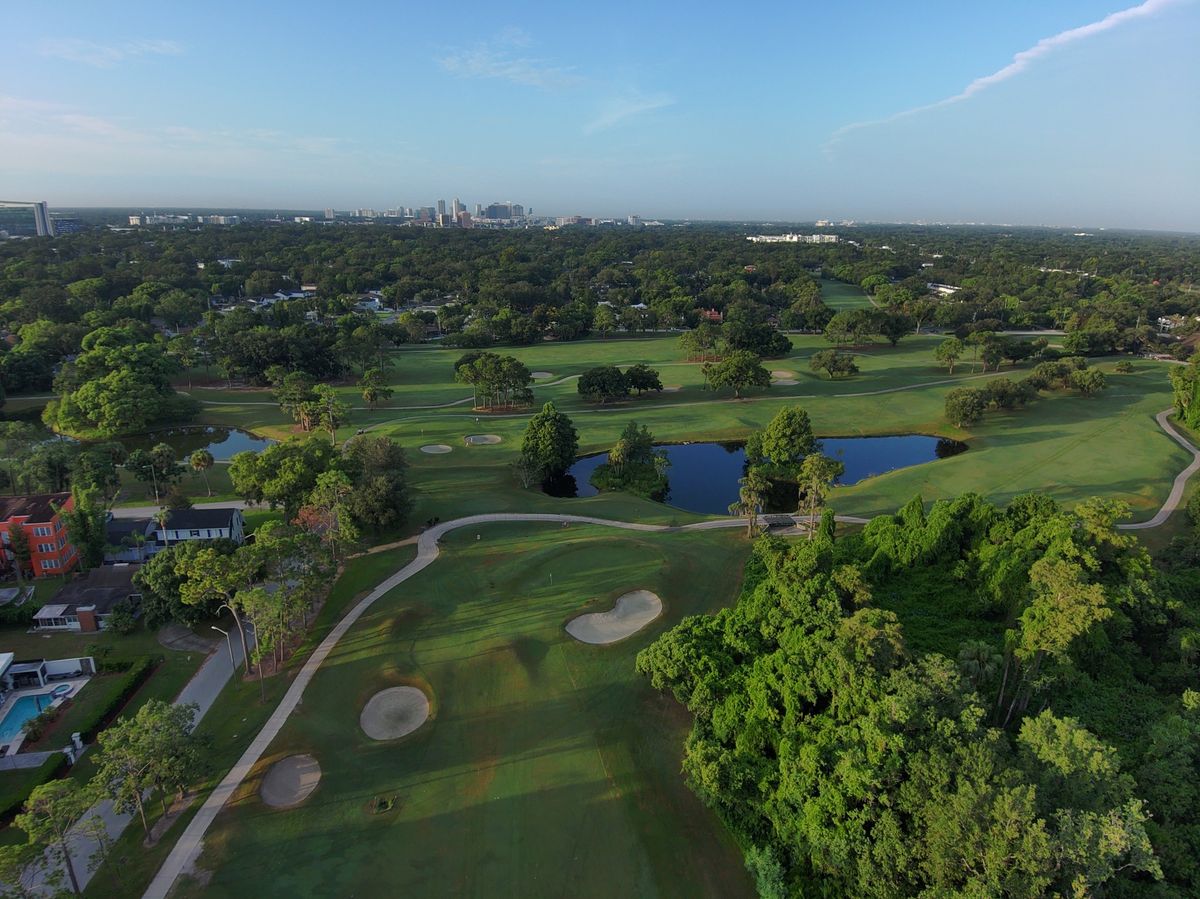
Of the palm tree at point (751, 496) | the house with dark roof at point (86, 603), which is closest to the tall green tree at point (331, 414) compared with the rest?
the house with dark roof at point (86, 603)

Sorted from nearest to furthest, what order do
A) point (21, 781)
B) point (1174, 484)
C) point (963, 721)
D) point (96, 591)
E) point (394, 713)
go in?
point (963, 721) → point (21, 781) → point (394, 713) → point (96, 591) → point (1174, 484)

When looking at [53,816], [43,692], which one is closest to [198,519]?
[43,692]

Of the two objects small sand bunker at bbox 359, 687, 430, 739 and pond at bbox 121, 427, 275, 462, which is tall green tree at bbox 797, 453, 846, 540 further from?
pond at bbox 121, 427, 275, 462

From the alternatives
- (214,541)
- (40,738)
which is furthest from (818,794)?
(214,541)

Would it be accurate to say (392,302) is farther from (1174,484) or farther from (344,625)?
(1174,484)

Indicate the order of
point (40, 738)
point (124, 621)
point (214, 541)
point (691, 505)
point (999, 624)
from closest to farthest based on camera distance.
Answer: point (40, 738)
point (999, 624)
point (124, 621)
point (214, 541)
point (691, 505)

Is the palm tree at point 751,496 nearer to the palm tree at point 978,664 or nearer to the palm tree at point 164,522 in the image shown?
the palm tree at point 978,664

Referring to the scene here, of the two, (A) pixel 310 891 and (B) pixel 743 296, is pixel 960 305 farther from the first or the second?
(A) pixel 310 891
